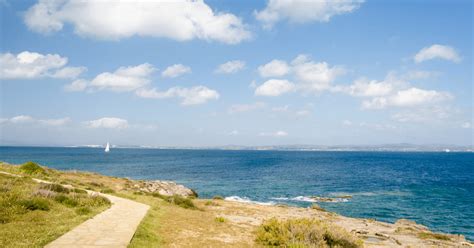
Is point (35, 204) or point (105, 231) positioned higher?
point (35, 204)

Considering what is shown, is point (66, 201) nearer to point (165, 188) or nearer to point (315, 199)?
point (165, 188)

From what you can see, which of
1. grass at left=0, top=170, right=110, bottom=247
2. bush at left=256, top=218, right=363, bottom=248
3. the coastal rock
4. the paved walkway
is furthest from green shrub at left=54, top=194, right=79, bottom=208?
the coastal rock

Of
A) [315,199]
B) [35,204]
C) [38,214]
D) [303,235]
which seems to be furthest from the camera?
[315,199]

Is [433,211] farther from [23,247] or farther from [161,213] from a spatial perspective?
[23,247]

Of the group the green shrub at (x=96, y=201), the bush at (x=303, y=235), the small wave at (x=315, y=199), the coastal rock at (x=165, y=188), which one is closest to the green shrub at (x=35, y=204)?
the green shrub at (x=96, y=201)

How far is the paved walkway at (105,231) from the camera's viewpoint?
11.8m

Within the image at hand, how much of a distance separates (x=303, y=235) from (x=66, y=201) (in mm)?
13869

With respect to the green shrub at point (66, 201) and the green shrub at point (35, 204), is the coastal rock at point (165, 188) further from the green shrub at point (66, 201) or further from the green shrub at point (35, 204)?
the green shrub at point (35, 204)

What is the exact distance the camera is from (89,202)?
794 inches

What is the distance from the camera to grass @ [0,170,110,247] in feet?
39.4

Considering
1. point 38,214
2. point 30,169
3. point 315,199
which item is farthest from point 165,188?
point 38,214

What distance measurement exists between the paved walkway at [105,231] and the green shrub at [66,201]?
2105mm

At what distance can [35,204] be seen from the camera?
17000 millimetres

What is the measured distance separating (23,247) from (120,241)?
3084 millimetres
